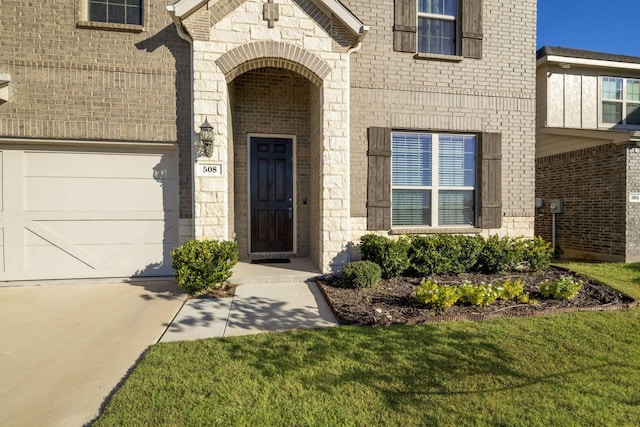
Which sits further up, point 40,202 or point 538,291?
point 40,202

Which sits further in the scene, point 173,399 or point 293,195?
point 293,195

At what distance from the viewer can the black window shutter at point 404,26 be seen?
18.9 feet

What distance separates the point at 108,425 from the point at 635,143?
33.2ft

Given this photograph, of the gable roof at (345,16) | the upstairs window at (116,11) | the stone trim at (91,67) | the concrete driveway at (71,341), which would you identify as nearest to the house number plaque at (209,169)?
the stone trim at (91,67)

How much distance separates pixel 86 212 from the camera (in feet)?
17.3

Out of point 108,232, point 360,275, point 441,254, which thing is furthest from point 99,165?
point 441,254

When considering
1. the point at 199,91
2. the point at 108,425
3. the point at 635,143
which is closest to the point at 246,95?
the point at 199,91

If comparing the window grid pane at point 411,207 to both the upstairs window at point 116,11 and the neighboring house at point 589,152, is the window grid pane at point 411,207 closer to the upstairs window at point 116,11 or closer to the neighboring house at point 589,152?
the neighboring house at point 589,152

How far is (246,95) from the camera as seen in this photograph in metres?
6.36

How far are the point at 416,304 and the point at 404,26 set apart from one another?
499 centimetres

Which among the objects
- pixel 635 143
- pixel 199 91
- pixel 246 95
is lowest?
pixel 635 143

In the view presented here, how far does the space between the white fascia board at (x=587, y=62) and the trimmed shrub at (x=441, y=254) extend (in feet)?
22.7

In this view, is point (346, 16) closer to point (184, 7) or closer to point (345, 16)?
point (345, 16)

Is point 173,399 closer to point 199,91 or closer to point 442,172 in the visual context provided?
point 199,91
